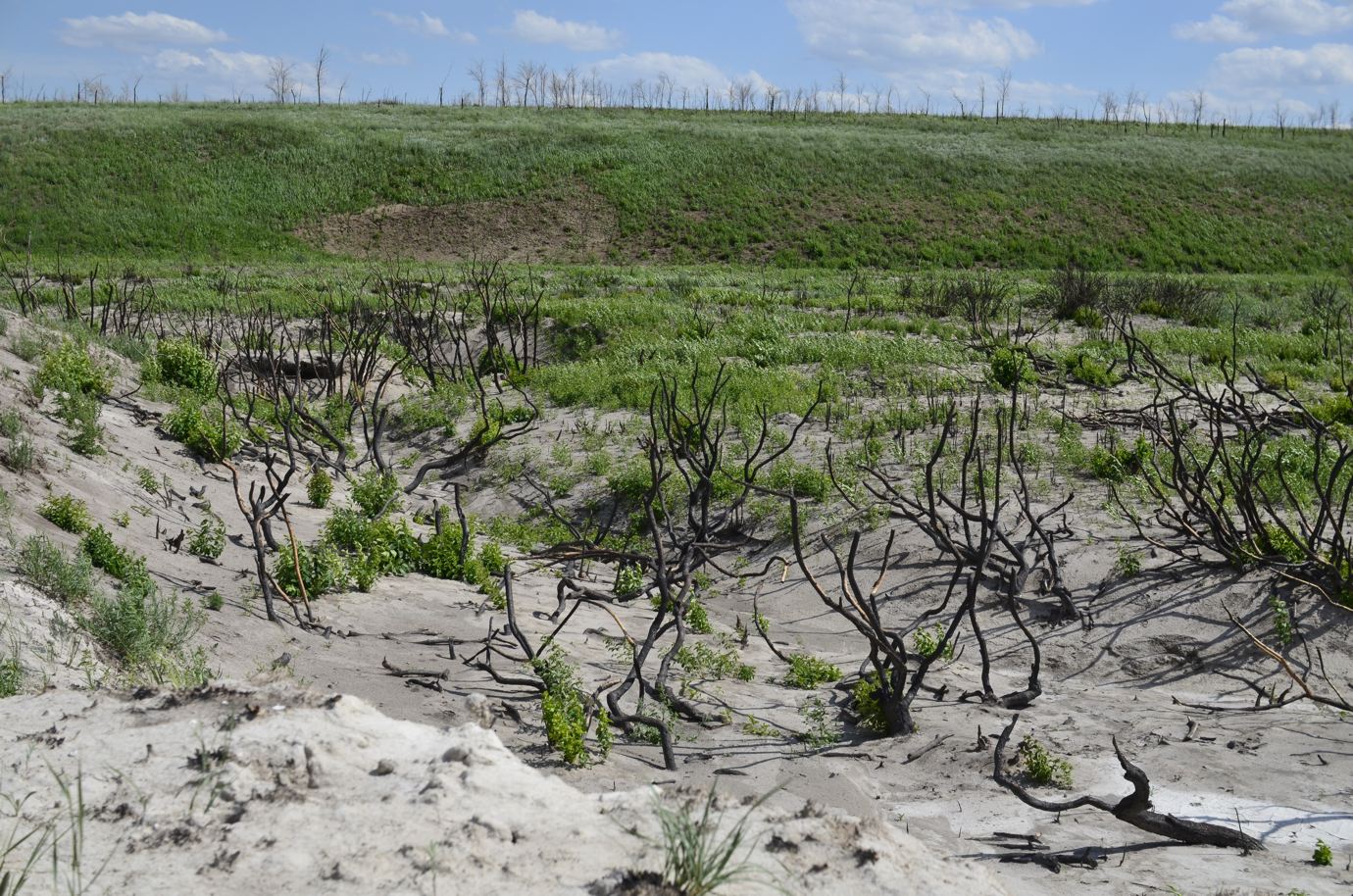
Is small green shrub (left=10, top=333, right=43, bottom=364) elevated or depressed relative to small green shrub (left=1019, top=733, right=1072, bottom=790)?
elevated

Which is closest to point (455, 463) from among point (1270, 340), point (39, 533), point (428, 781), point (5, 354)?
point (5, 354)

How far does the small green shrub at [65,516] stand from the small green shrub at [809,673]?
412 cm

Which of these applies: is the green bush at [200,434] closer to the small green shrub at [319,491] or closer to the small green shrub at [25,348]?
the small green shrub at [319,491]

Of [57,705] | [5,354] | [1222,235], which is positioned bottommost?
[57,705]

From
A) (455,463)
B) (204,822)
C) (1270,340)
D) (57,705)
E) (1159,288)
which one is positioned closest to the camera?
(204,822)

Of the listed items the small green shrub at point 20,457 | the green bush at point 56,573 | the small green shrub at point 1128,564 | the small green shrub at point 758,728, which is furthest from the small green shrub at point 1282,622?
the small green shrub at point 20,457

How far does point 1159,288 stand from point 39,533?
19.1 meters

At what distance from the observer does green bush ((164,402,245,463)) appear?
960cm

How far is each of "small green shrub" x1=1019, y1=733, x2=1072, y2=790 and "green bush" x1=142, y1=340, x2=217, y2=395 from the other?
976 cm

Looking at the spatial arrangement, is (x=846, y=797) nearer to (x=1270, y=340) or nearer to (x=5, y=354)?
(x=5, y=354)

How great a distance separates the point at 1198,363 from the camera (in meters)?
13.5

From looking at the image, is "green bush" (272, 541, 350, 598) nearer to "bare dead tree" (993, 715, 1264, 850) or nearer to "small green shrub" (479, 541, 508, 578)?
"small green shrub" (479, 541, 508, 578)

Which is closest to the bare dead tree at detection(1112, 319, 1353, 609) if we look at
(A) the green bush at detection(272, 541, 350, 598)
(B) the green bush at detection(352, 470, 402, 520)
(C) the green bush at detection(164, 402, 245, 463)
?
(A) the green bush at detection(272, 541, 350, 598)

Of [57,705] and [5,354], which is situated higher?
[5,354]
